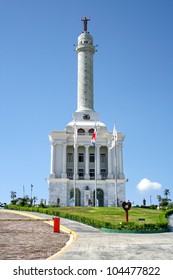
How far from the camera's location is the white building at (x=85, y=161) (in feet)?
241

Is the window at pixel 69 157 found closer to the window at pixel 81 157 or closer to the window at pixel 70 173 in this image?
the window at pixel 81 157

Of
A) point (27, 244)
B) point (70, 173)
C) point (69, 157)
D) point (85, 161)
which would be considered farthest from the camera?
point (69, 157)

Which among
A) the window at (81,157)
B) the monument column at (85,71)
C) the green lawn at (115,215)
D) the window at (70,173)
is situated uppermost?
the monument column at (85,71)

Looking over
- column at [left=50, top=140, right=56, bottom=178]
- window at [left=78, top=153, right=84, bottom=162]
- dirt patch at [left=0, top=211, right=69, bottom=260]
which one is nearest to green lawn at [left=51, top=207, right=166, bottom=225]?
dirt patch at [left=0, top=211, right=69, bottom=260]

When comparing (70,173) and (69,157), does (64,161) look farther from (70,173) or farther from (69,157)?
(69,157)

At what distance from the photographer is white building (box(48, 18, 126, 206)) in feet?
241

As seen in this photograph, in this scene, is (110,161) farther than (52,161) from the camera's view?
Yes

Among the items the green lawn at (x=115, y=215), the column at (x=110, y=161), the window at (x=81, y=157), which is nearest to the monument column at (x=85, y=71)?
the window at (x=81, y=157)

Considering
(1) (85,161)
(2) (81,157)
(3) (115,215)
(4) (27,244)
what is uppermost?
(2) (81,157)

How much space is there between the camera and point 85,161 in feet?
258

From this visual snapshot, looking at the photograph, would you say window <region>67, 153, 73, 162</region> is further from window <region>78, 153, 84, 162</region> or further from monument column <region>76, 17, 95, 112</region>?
monument column <region>76, 17, 95, 112</region>

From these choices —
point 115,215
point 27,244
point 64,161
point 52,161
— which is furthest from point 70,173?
point 27,244
